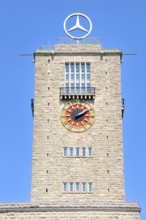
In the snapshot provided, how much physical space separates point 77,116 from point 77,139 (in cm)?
322

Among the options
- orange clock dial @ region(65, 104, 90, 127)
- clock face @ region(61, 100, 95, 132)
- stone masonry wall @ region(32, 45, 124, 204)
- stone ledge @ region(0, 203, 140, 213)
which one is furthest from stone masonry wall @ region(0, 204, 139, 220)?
orange clock dial @ region(65, 104, 90, 127)

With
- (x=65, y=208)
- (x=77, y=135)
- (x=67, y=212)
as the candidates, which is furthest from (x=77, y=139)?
(x=67, y=212)

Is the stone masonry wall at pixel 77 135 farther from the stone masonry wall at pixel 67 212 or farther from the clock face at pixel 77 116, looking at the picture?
the stone masonry wall at pixel 67 212

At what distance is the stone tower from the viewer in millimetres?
117500

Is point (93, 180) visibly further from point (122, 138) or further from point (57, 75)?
point (57, 75)

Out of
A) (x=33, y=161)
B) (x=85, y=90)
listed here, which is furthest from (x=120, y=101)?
(x=33, y=161)

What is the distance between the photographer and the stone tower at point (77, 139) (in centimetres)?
11750

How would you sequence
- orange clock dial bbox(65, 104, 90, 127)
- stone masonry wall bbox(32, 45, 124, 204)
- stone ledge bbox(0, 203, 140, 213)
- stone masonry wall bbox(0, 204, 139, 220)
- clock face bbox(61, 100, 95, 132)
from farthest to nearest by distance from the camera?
orange clock dial bbox(65, 104, 90, 127)
clock face bbox(61, 100, 95, 132)
stone masonry wall bbox(32, 45, 124, 204)
stone ledge bbox(0, 203, 140, 213)
stone masonry wall bbox(0, 204, 139, 220)

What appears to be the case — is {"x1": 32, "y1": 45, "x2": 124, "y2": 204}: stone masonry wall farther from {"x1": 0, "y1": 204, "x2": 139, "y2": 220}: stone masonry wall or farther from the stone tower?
{"x1": 0, "y1": 204, "x2": 139, "y2": 220}: stone masonry wall

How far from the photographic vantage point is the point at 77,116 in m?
125

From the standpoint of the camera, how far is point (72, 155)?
404ft

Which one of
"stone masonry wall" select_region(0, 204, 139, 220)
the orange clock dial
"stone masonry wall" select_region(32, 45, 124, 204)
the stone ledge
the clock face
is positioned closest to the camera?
"stone masonry wall" select_region(0, 204, 139, 220)

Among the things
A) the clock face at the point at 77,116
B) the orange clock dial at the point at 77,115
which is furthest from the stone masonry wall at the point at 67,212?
the orange clock dial at the point at 77,115

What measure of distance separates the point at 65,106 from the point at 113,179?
1193 centimetres
